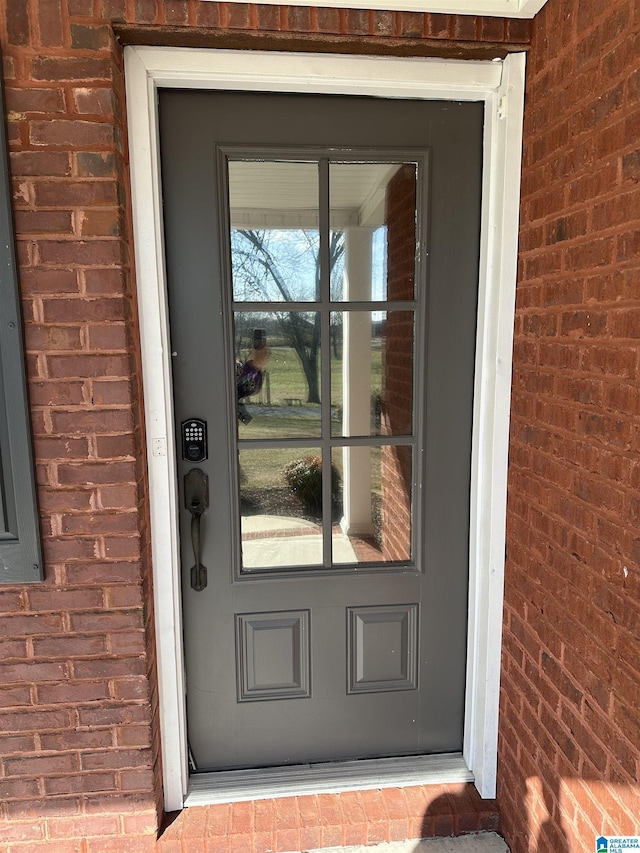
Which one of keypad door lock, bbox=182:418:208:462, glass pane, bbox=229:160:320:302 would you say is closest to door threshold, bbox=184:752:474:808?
keypad door lock, bbox=182:418:208:462

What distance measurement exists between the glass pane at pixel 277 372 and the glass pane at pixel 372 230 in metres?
0.18

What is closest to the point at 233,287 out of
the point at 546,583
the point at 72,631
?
the point at 72,631

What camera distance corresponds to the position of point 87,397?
64.7 inches

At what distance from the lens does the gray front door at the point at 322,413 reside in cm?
183

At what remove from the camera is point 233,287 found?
1.86 metres

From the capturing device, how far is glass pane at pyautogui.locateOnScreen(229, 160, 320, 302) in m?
1.83

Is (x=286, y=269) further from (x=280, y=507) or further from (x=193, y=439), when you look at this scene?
(x=280, y=507)

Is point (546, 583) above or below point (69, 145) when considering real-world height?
below

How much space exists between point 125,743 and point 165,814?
0.36m

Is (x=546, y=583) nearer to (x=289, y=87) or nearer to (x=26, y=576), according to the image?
(x=26, y=576)

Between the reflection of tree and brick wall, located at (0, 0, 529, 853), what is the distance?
378 mm

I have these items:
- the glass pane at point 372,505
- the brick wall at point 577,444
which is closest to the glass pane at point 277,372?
the glass pane at point 372,505

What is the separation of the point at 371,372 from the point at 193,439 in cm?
64

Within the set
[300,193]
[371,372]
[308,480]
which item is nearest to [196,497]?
[308,480]
